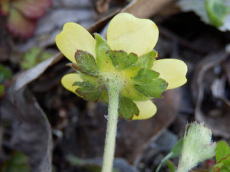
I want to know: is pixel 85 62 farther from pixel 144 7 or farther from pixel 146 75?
pixel 144 7

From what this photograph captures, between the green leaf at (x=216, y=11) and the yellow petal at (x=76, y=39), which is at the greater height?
the yellow petal at (x=76, y=39)

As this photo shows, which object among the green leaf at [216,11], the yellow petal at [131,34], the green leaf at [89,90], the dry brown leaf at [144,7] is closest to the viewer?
the yellow petal at [131,34]

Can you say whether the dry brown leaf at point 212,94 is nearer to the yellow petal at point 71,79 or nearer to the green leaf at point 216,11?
the green leaf at point 216,11

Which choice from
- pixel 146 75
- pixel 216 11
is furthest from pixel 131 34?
pixel 216 11

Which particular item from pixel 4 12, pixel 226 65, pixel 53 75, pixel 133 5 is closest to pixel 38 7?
pixel 4 12

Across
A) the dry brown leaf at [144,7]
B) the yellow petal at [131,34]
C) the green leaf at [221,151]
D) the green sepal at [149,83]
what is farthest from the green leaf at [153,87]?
the dry brown leaf at [144,7]

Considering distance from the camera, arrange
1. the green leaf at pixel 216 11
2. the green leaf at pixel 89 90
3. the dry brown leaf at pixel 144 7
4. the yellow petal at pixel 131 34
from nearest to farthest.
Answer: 1. the yellow petal at pixel 131 34
2. the green leaf at pixel 89 90
3. the dry brown leaf at pixel 144 7
4. the green leaf at pixel 216 11

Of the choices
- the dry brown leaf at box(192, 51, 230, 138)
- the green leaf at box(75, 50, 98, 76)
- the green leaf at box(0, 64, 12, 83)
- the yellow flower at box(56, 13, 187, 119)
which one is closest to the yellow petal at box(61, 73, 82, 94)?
the yellow flower at box(56, 13, 187, 119)

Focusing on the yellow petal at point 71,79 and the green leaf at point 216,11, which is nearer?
the yellow petal at point 71,79
